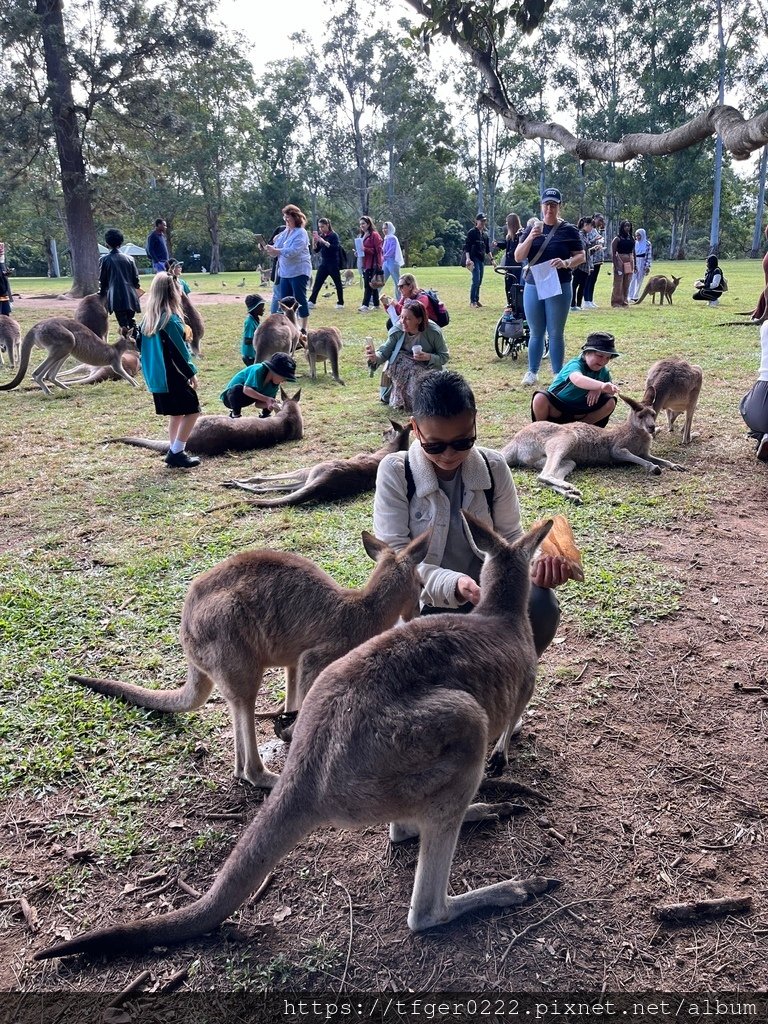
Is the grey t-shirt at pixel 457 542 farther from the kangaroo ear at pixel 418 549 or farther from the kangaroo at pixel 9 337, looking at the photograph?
the kangaroo at pixel 9 337

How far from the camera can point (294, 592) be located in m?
2.54

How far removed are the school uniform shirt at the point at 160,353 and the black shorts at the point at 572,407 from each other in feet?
9.59

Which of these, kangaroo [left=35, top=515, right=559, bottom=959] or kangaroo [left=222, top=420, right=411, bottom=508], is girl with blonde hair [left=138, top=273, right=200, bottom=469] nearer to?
kangaroo [left=222, top=420, right=411, bottom=508]


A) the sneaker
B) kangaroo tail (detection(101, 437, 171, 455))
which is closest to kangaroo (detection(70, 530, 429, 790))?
the sneaker

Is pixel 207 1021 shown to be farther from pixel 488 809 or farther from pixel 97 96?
pixel 97 96

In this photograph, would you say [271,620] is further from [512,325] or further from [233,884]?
[512,325]

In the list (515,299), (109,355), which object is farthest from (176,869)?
(515,299)

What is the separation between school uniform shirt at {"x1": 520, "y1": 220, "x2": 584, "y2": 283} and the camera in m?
7.29

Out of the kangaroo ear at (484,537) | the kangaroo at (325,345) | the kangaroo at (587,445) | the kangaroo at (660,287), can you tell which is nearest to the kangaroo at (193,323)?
the kangaroo at (325,345)

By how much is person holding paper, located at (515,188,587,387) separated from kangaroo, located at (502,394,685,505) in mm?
2009

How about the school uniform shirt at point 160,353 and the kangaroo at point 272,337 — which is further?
the kangaroo at point 272,337

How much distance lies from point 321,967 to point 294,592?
112cm

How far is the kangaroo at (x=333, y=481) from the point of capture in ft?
16.7

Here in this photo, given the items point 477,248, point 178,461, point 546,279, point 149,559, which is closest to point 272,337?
point 178,461
